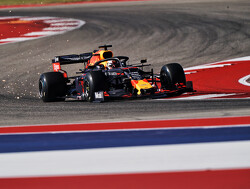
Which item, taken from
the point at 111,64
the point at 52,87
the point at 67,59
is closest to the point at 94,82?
the point at 111,64

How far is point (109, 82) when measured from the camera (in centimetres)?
1011

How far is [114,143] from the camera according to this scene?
553 centimetres

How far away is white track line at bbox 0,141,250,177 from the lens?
454 cm

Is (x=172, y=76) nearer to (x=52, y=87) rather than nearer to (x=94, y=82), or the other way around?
(x=94, y=82)

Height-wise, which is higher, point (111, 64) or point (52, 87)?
point (111, 64)

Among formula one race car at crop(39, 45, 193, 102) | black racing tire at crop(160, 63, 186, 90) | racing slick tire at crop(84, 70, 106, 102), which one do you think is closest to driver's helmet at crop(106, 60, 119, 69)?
formula one race car at crop(39, 45, 193, 102)

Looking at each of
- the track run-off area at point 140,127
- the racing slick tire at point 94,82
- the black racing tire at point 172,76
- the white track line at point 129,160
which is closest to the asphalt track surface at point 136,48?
the track run-off area at point 140,127

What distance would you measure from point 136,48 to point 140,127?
11.3 meters

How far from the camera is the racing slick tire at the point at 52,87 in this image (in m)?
10.7

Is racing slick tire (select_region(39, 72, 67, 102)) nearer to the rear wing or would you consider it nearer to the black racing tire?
the rear wing

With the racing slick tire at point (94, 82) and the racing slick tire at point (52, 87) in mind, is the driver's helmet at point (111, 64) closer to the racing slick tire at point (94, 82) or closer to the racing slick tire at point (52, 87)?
the racing slick tire at point (94, 82)

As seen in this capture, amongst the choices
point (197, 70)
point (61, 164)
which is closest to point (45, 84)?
point (197, 70)

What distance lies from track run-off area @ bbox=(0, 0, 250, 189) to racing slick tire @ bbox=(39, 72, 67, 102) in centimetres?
40

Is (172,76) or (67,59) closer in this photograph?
(172,76)
